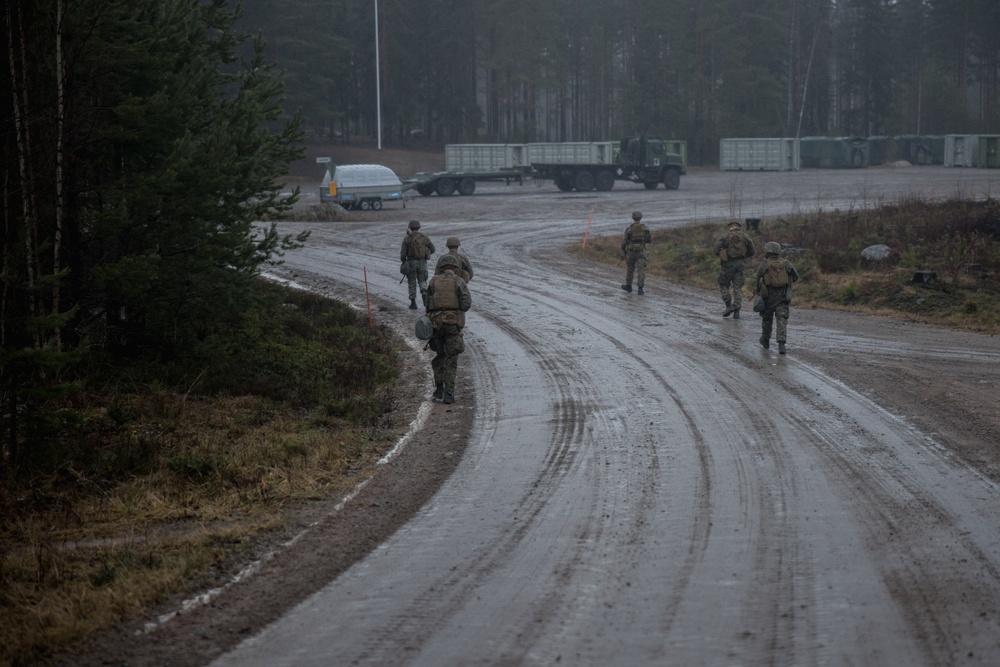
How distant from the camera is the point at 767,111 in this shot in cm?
8600

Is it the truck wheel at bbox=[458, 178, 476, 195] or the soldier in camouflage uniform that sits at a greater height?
the truck wheel at bbox=[458, 178, 476, 195]

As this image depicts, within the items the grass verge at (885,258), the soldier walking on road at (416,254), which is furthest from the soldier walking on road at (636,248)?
the soldier walking on road at (416,254)

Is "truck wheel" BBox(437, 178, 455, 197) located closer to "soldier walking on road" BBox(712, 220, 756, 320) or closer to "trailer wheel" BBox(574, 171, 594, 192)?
"trailer wheel" BBox(574, 171, 594, 192)

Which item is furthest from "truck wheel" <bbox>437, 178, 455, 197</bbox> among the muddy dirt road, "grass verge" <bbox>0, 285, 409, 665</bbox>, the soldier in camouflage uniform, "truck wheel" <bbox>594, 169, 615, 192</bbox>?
the soldier in camouflage uniform

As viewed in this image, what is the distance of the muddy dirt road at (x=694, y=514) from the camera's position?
18.5 ft

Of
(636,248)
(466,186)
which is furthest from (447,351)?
(466,186)

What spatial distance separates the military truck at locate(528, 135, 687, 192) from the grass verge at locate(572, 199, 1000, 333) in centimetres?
2058

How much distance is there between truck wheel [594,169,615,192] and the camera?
52.2 m

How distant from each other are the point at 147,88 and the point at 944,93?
280ft

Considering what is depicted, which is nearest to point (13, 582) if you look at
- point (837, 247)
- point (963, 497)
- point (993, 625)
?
point (993, 625)

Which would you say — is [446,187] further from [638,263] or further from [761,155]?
[638,263]

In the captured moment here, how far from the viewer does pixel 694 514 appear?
784 centimetres

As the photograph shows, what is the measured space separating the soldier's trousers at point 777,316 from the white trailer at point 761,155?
55.1m

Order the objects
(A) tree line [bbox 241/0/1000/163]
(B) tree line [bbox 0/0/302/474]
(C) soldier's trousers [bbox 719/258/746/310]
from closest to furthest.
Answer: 1. (B) tree line [bbox 0/0/302/474]
2. (C) soldier's trousers [bbox 719/258/746/310]
3. (A) tree line [bbox 241/0/1000/163]
